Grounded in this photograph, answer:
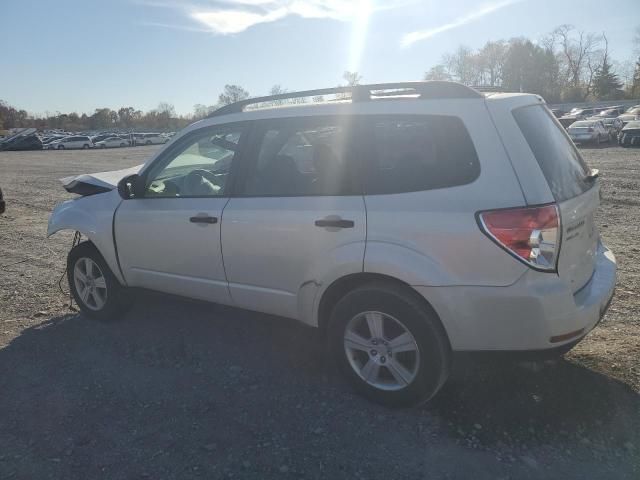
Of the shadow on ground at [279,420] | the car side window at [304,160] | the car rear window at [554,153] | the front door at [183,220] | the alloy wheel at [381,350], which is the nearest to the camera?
the shadow on ground at [279,420]

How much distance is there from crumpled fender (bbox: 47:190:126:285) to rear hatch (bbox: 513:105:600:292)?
3290 millimetres

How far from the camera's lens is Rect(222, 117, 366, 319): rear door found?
10.6 feet

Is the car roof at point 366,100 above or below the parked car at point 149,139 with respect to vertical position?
above

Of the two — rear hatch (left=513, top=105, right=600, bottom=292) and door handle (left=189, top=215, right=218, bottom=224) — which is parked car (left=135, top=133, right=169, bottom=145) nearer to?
door handle (left=189, top=215, right=218, bottom=224)

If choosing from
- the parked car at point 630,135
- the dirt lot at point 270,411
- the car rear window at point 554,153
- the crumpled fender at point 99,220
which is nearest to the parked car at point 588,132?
the parked car at point 630,135

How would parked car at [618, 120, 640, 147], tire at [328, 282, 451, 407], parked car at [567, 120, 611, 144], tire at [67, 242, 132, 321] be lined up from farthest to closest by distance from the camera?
1. parked car at [567, 120, 611, 144]
2. parked car at [618, 120, 640, 147]
3. tire at [67, 242, 132, 321]
4. tire at [328, 282, 451, 407]

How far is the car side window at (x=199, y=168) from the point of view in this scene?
391cm

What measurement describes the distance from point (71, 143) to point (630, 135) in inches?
1996

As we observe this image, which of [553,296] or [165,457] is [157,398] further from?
[553,296]

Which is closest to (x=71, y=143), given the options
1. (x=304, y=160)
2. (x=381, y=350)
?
(x=304, y=160)

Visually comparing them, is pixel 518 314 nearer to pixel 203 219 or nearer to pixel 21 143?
pixel 203 219

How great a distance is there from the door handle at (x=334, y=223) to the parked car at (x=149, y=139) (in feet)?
209

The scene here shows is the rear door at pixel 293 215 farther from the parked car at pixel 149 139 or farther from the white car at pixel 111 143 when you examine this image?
the parked car at pixel 149 139

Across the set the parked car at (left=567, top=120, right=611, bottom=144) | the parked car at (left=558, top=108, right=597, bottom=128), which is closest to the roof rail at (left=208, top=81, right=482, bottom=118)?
the parked car at (left=567, top=120, right=611, bottom=144)
